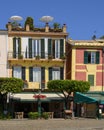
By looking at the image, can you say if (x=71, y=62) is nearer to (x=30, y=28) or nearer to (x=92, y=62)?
(x=92, y=62)

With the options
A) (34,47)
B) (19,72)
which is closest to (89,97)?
(19,72)

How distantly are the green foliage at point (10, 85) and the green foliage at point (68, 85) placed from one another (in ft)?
14.8

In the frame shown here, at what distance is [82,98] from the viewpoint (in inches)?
2093

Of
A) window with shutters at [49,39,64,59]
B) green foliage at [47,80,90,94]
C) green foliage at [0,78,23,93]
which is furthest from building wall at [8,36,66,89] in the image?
green foliage at [0,78,23,93]

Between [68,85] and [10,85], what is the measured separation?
7289mm

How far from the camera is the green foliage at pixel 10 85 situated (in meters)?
51.2

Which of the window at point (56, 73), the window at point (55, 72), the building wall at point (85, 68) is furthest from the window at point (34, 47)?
the building wall at point (85, 68)

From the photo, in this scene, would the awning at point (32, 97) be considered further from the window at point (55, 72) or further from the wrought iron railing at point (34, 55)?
the wrought iron railing at point (34, 55)

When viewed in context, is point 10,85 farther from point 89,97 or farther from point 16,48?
point 89,97

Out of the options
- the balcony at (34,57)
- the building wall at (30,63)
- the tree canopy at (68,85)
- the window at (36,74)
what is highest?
the balcony at (34,57)

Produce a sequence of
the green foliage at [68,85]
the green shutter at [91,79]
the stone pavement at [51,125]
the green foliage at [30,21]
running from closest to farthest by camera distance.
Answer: the stone pavement at [51,125] < the green foliage at [68,85] < the green shutter at [91,79] < the green foliage at [30,21]

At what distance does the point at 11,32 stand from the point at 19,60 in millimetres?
3789

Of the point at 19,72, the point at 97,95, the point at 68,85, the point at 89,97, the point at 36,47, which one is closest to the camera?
the point at 89,97

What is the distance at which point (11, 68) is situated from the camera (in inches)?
2254
